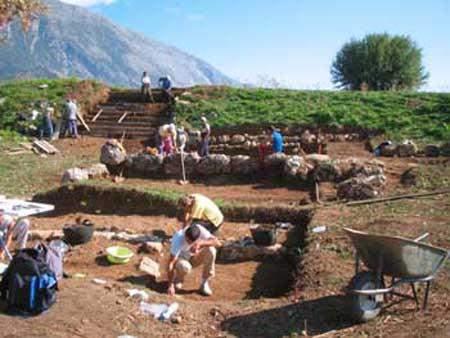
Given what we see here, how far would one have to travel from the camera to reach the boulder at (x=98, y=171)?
57.4ft

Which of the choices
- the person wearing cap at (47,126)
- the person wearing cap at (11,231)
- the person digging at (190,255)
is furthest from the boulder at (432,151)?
the person wearing cap at (47,126)

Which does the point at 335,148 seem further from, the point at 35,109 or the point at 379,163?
the point at 35,109

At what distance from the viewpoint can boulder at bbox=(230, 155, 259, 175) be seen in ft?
A: 59.2

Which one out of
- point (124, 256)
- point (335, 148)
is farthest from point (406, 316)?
point (335, 148)

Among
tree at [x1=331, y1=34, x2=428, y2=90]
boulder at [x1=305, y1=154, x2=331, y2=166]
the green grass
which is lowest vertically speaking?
the green grass

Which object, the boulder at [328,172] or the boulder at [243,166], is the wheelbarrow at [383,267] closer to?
the boulder at [328,172]

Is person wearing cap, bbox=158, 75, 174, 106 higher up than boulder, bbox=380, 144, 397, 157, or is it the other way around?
person wearing cap, bbox=158, 75, 174, 106

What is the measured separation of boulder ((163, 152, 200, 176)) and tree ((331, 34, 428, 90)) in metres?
26.6

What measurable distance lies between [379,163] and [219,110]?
10.9 meters

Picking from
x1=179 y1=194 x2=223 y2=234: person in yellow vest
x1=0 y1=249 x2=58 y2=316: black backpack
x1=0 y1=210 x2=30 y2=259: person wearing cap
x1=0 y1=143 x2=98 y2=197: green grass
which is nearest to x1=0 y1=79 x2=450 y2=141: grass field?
x1=0 y1=143 x2=98 y2=197: green grass

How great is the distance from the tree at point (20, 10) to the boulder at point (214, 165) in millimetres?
11016

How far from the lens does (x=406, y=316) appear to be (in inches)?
282

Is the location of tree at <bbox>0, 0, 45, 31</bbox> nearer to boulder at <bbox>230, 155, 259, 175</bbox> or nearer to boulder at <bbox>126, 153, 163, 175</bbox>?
boulder at <bbox>230, 155, 259, 175</bbox>

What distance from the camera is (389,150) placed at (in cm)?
1980
